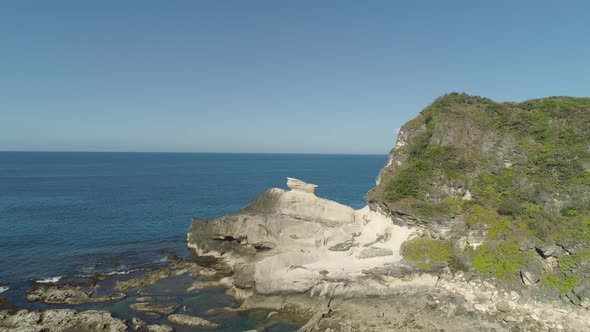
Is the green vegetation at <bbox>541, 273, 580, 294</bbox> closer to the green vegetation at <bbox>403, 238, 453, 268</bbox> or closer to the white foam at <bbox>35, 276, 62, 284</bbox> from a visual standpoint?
the green vegetation at <bbox>403, 238, 453, 268</bbox>

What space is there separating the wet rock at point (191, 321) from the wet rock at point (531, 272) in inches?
1010

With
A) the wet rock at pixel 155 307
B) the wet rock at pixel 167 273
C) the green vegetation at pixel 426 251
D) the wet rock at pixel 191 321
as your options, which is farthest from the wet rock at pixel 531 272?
the wet rock at pixel 155 307

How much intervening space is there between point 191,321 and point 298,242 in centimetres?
1599

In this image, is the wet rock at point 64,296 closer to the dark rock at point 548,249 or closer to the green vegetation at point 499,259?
the green vegetation at point 499,259

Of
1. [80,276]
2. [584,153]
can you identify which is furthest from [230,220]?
[584,153]

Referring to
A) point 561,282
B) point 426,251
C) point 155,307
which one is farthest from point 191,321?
point 561,282

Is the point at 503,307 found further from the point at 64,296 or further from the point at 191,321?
the point at 64,296

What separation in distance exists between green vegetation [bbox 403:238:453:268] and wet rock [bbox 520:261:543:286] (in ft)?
18.7

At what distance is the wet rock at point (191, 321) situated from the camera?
26.9m

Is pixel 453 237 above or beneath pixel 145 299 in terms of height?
above

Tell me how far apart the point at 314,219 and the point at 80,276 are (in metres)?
26.6

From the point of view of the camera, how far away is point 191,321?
2719 cm

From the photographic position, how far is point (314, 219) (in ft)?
145

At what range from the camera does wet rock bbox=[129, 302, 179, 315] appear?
2888cm
